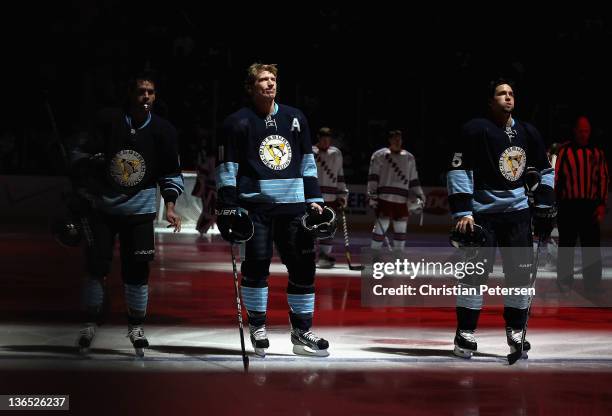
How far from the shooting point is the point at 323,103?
27.5 metres

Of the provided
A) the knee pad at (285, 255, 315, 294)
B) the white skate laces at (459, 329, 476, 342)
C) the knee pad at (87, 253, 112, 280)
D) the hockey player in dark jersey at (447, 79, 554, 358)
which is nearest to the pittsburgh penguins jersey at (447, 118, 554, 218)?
the hockey player in dark jersey at (447, 79, 554, 358)

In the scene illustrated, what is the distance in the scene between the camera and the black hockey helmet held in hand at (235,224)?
778 cm

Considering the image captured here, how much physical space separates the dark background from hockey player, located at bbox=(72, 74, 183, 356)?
18.3 m

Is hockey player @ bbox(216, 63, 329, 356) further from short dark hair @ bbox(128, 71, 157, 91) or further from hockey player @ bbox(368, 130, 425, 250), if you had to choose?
hockey player @ bbox(368, 130, 425, 250)

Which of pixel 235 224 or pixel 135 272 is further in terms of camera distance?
pixel 135 272

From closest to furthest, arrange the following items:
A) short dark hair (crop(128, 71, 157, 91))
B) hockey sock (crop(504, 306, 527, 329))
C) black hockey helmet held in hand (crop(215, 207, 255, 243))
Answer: black hockey helmet held in hand (crop(215, 207, 255, 243))
short dark hair (crop(128, 71, 157, 91))
hockey sock (crop(504, 306, 527, 329))

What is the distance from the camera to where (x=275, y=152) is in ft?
26.3

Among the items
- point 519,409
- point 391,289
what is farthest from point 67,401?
point 391,289

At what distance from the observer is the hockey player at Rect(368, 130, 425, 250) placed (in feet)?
54.4

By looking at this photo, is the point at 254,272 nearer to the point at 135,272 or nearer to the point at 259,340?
the point at 259,340

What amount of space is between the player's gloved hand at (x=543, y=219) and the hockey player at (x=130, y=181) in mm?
2321

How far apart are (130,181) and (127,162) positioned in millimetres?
118

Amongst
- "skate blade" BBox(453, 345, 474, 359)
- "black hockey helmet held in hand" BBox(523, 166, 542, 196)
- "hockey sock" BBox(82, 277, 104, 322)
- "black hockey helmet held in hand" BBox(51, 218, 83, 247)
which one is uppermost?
"black hockey helmet held in hand" BBox(523, 166, 542, 196)

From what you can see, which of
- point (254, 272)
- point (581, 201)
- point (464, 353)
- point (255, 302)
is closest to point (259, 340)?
point (255, 302)
